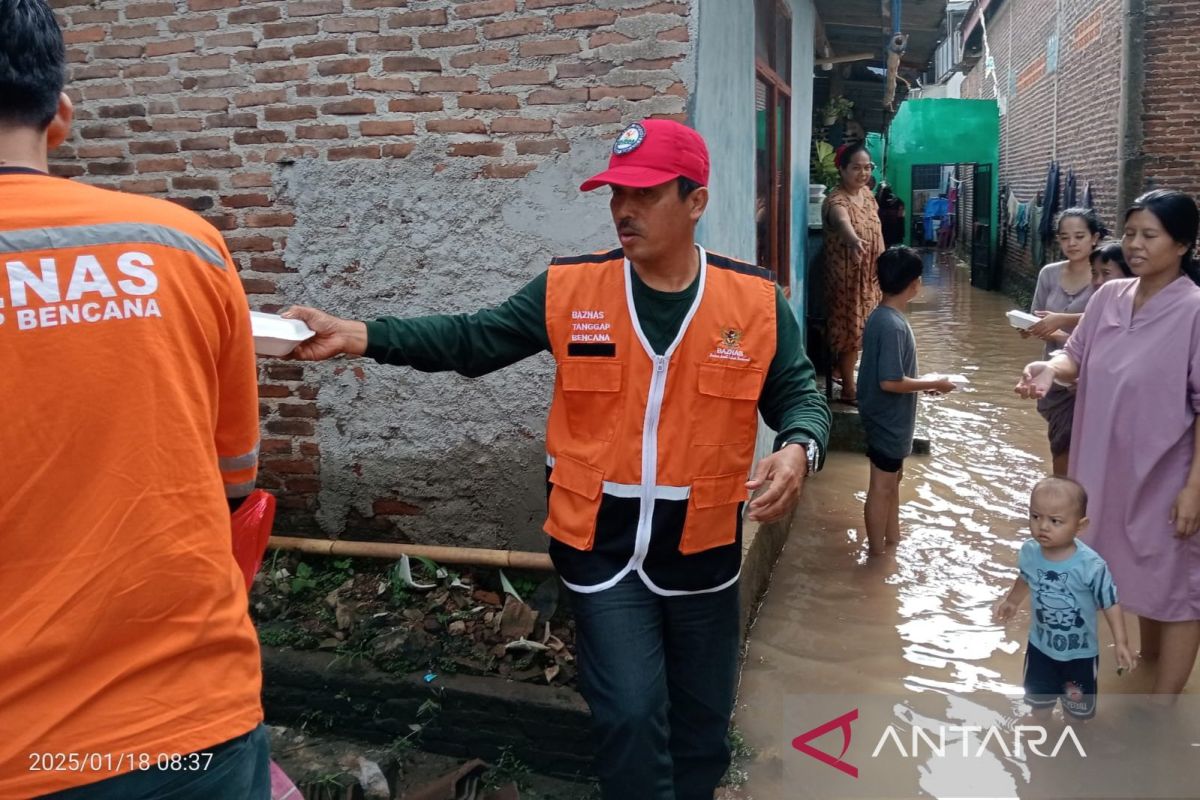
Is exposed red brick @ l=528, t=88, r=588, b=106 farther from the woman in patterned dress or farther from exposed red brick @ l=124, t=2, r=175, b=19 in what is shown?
the woman in patterned dress

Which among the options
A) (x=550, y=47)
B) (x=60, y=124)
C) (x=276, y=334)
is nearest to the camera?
(x=60, y=124)

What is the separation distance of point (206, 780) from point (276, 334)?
996 mm

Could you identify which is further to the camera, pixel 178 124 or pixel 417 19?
pixel 178 124

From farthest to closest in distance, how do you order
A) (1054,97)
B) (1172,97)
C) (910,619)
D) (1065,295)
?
(1054,97), (1172,97), (1065,295), (910,619)

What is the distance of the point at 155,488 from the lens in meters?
1.32

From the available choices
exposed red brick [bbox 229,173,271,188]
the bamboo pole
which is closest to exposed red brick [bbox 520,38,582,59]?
exposed red brick [bbox 229,173,271,188]

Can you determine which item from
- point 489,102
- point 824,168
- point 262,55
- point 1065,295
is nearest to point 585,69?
point 489,102

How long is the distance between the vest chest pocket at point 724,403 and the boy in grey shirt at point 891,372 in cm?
241

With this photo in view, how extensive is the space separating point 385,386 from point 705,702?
2.11 meters

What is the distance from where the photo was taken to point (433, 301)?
12.7ft

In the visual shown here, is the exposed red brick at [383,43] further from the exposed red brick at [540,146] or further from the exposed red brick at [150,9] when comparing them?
the exposed red brick at [150,9]

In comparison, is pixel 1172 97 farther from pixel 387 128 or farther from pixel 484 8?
pixel 387 128

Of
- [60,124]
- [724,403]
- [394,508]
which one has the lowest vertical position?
[394,508]

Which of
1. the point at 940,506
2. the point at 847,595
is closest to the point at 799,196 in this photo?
the point at 940,506
